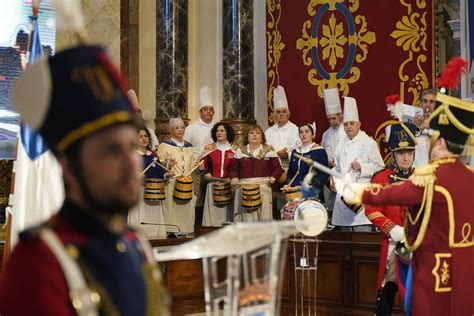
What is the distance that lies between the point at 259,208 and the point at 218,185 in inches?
23.0

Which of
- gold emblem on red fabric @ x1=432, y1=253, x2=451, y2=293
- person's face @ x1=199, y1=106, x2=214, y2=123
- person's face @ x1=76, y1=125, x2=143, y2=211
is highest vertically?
person's face @ x1=199, y1=106, x2=214, y2=123

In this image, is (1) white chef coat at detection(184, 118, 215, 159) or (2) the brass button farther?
(1) white chef coat at detection(184, 118, 215, 159)

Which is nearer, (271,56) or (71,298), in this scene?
(71,298)

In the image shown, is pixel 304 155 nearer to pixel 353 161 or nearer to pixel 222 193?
pixel 353 161

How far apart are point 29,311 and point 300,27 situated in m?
10.3

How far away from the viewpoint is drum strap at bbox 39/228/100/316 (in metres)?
1.80

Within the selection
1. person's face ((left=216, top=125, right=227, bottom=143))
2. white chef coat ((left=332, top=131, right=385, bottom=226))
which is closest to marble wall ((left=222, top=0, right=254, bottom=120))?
person's face ((left=216, top=125, right=227, bottom=143))

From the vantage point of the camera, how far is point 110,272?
189cm

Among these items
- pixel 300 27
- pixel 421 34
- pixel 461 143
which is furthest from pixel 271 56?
pixel 461 143

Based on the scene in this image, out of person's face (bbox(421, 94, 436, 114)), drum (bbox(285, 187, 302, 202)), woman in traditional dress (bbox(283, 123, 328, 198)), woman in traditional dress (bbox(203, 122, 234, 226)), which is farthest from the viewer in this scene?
woman in traditional dress (bbox(203, 122, 234, 226))

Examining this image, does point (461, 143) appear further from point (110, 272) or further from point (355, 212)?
point (355, 212)

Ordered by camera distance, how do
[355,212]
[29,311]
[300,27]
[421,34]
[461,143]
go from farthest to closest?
[300,27], [421,34], [355,212], [461,143], [29,311]

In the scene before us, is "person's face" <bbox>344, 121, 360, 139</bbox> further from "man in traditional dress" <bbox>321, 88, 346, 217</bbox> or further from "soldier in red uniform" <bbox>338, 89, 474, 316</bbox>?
"soldier in red uniform" <bbox>338, 89, 474, 316</bbox>

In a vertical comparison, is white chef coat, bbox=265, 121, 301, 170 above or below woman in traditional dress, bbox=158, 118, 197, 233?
above
